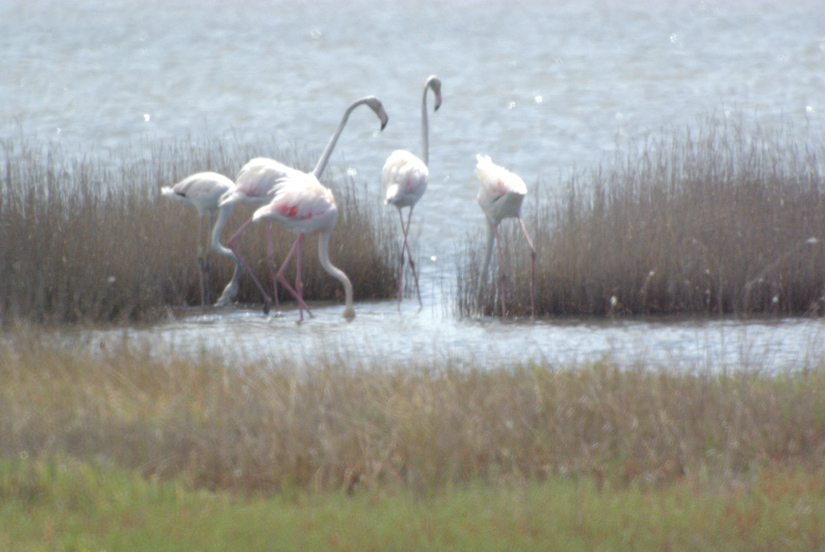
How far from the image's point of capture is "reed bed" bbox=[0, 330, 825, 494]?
5383mm

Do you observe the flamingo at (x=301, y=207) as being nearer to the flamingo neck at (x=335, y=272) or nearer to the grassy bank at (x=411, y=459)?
the flamingo neck at (x=335, y=272)

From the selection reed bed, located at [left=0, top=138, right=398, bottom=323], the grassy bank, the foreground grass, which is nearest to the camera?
the foreground grass

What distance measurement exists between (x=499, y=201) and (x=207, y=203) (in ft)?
9.41

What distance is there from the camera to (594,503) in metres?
4.77

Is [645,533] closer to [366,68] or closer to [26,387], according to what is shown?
[26,387]

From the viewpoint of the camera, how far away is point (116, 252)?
10.3 meters

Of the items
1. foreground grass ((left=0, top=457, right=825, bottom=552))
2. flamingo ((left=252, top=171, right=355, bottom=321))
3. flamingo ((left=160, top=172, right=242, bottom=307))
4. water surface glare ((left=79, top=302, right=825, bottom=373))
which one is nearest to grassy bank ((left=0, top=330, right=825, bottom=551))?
foreground grass ((left=0, top=457, right=825, bottom=552))

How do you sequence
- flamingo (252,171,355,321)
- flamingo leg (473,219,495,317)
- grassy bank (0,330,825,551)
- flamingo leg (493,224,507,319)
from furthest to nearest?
flamingo leg (473,219,495,317) → flamingo leg (493,224,507,319) → flamingo (252,171,355,321) → grassy bank (0,330,825,551)

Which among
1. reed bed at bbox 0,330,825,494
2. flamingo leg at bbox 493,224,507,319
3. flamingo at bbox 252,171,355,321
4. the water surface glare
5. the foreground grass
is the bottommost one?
the foreground grass

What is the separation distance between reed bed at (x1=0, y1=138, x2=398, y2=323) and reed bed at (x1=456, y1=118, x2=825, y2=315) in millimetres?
1597

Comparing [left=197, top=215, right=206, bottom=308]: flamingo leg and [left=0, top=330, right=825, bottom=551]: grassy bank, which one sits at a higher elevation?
[left=197, top=215, right=206, bottom=308]: flamingo leg

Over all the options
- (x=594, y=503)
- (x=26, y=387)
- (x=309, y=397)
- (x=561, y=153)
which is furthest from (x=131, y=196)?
(x=561, y=153)

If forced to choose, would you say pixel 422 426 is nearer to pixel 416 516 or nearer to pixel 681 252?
pixel 416 516

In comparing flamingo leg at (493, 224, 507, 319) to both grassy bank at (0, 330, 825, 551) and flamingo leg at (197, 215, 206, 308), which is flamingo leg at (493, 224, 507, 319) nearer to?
flamingo leg at (197, 215, 206, 308)
